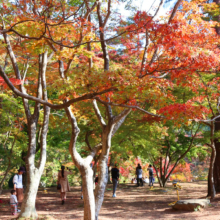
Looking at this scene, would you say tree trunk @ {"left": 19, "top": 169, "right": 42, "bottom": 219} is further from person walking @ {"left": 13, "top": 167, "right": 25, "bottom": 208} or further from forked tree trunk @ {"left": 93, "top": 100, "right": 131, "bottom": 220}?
forked tree trunk @ {"left": 93, "top": 100, "right": 131, "bottom": 220}

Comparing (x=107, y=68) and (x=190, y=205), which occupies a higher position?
(x=107, y=68)

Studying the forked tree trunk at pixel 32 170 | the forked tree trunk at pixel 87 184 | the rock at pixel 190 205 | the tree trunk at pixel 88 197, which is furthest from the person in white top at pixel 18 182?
the rock at pixel 190 205

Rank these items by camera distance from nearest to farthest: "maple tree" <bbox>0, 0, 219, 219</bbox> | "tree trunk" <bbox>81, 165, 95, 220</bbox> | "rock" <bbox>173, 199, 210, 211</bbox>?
"maple tree" <bbox>0, 0, 219, 219</bbox> → "tree trunk" <bbox>81, 165, 95, 220</bbox> → "rock" <bbox>173, 199, 210, 211</bbox>

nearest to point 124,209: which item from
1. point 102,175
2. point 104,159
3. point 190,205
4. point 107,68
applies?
point 190,205

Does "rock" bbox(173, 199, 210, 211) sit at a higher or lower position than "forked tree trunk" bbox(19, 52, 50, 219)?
lower

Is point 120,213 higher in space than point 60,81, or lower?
lower

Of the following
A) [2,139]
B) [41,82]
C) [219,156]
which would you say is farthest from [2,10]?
[219,156]

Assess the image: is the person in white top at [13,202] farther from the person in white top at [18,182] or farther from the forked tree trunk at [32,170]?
the forked tree trunk at [32,170]

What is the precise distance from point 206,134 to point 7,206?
9.17 meters

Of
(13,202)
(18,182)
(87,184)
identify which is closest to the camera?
(87,184)

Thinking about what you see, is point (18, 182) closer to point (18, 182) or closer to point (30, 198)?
point (18, 182)

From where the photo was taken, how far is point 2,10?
24.2ft

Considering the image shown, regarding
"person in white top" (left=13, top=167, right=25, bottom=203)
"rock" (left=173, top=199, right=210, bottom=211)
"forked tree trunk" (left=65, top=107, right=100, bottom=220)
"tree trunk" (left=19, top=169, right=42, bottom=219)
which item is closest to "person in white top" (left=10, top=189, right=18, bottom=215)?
"person in white top" (left=13, top=167, right=25, bottom=203)

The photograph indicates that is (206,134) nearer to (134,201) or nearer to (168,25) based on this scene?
(134,201)
